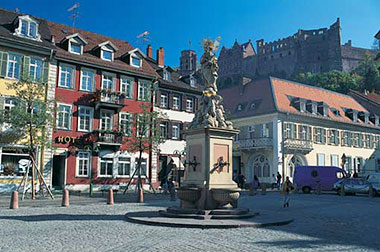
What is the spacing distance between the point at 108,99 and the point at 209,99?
2010 centimetres

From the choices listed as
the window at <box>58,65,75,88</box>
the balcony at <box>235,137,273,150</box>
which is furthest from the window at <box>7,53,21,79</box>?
the balcony at <box>235,137,273,150</box>

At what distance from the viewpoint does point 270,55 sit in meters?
124

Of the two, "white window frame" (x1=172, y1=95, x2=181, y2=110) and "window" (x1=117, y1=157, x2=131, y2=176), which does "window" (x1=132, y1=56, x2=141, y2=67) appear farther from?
"window" (x1=117, y1=157, x2=131, y2=176)

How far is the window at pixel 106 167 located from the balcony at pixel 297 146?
19.2 m

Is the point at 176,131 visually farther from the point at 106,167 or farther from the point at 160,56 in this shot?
the point at 160,56

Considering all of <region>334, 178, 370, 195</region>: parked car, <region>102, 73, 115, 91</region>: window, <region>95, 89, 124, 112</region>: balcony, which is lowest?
<region>334, 178, 370, 195</region>: parked car

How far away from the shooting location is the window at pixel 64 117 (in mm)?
30906

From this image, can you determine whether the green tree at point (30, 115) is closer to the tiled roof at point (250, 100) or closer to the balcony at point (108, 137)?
the balcony at point (108, 137)

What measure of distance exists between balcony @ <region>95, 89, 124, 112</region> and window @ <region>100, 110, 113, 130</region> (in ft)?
2.06

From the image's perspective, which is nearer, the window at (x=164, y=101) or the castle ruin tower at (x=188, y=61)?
the window at (x=164, y=101)

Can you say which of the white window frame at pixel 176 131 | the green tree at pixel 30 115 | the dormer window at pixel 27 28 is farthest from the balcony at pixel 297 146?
the dormer window at pixel 27 28

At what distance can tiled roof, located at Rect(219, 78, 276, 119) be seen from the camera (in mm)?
45438

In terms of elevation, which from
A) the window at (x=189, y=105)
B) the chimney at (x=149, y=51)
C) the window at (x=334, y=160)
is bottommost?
the window at (x=334, y=160)

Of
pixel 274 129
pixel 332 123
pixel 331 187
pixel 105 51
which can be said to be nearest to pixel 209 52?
pixel 105 51
